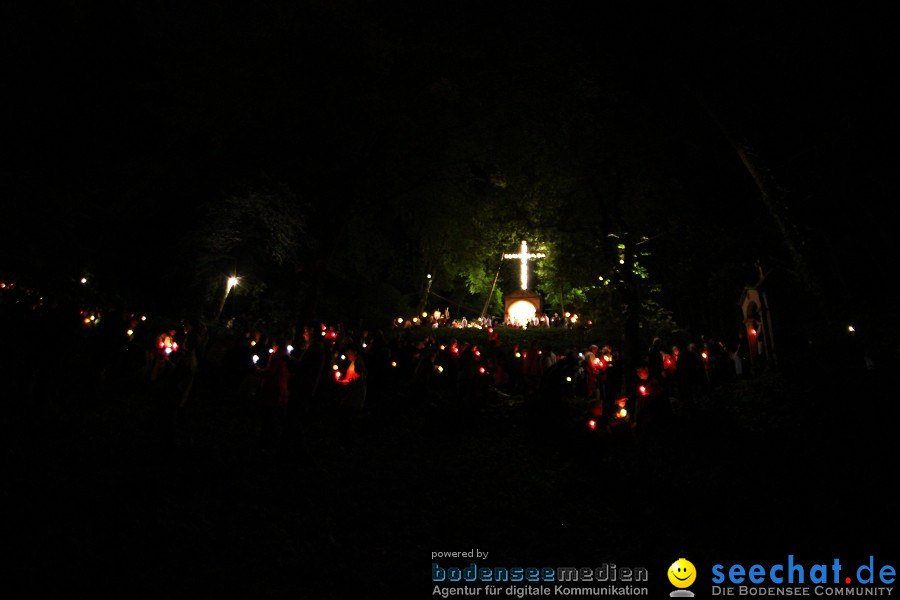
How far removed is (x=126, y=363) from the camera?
1200 centimetres

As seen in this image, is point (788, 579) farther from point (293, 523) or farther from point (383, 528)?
point (293, 523)

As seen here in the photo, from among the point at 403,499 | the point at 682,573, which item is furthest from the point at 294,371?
the point at 682,573

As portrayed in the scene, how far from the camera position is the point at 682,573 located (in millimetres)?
5070

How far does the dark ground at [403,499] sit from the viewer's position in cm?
454

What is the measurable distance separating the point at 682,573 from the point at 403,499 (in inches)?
144

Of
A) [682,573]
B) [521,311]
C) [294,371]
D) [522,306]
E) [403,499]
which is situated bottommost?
[682,573]

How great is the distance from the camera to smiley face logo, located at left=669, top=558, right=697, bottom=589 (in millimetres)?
4980

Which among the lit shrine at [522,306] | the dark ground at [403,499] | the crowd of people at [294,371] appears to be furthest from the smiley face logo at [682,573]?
the lit shrine at [522,306]

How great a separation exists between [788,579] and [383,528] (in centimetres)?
431

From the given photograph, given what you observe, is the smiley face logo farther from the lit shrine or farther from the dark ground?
the lit shrine

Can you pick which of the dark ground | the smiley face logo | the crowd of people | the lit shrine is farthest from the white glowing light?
the smiley face logo

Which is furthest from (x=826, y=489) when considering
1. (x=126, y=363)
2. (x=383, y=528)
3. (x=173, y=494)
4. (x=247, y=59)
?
(x=247, y=59)

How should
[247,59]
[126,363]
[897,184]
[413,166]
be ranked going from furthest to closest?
[413,166]
[247,59]
[126,363]
[897,184]

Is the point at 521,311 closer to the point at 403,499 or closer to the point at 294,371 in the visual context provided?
the point at 294,371
